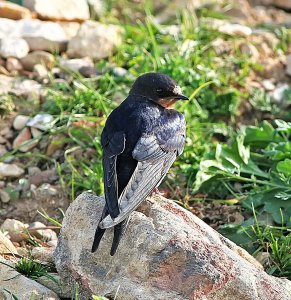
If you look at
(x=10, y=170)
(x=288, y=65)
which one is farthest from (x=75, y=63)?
(x=288, y=65)

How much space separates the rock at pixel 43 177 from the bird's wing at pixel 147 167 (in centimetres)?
115

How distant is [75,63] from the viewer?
22.8ft

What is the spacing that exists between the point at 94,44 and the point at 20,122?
112 centimetres

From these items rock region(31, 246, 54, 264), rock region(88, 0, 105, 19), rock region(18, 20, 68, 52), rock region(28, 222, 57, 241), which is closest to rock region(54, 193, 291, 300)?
rock region(31, 246, 54, 264)

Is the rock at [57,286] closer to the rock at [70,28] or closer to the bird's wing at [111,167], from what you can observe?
the bird's wing at [111,167]

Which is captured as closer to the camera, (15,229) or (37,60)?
(15,229)

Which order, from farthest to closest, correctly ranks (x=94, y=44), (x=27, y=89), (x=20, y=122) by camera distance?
(x=94, y=44)
(x=27, y=89)
(x=20, y=122)

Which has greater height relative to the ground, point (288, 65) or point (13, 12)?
point (13, 12)

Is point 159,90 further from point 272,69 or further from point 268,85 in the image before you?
point 272,69

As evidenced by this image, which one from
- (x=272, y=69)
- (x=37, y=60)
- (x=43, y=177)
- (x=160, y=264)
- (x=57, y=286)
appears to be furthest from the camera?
(x=272, y=69)

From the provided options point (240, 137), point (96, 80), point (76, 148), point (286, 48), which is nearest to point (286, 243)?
point (240, 137)

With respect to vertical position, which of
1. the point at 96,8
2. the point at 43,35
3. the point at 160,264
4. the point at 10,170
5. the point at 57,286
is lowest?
the point at 10,170

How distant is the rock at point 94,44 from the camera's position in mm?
7113

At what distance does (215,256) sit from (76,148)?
2.05 metres
